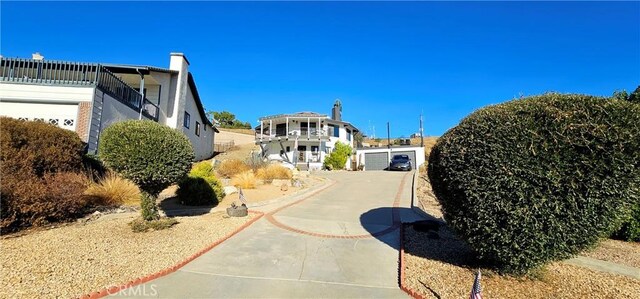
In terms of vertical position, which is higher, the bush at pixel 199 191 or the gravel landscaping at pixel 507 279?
the bush at pixel 199 191

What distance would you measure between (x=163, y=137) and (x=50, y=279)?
129 inches

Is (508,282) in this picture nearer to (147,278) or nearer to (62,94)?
(147,278)

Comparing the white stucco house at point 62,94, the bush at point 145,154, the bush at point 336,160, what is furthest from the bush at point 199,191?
the bush at point 336,160

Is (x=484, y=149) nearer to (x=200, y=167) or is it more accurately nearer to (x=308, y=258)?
(x=308, y=258)

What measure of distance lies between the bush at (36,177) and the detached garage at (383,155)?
30235mm

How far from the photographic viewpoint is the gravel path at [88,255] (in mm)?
3811

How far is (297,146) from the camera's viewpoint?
109 ft

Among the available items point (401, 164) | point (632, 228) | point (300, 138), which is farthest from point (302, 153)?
point (632, 228)

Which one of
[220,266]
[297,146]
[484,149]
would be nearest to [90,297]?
[220,266]

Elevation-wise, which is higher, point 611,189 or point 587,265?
point 611,189

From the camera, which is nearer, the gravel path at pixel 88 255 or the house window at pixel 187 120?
the gravel path at pixel 88 255

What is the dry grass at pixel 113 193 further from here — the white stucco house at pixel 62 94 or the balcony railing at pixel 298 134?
the balcony railing at pixel 298 134

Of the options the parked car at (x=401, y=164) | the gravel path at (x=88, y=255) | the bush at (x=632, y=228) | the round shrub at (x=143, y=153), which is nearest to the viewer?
the gravel path at (x=88, y=255)

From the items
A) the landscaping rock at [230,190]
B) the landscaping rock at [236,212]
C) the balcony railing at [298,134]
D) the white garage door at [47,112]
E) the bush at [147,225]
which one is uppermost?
the balcony railing at [298,134]
